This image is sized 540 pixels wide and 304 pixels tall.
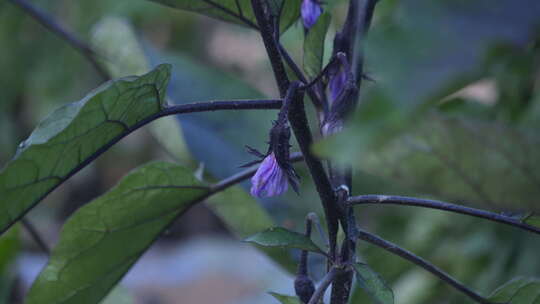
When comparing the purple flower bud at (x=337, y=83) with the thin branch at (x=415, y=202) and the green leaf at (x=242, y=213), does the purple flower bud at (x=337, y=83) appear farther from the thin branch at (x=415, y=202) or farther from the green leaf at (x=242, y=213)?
the green leaf at (x=242, y=213)

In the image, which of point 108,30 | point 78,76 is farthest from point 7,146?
point 108,30

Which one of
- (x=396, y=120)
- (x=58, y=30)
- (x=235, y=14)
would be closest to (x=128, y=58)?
(x=58, y=30)

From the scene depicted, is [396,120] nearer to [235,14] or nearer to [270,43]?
[270,43]

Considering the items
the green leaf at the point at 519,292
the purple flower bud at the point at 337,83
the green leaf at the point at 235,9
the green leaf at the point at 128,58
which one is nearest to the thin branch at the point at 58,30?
the green leaf at the point at 128,58

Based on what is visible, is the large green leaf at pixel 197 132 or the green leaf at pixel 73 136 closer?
the green leaf at pixel 73 136

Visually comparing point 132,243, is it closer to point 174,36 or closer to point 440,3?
point 440,3

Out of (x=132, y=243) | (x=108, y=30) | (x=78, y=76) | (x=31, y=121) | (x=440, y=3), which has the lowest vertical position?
(x=31, y=121)
